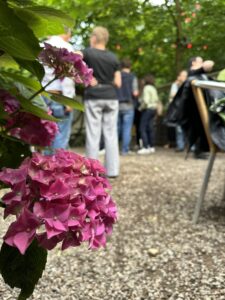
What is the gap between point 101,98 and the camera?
5680 mm

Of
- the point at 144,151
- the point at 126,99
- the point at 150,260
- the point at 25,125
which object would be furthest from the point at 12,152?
the point at 144,151

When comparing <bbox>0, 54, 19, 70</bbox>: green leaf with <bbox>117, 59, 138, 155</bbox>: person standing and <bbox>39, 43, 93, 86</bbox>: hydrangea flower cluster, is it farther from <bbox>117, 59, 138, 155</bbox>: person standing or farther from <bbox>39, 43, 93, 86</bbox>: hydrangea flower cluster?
<bbox>117, 59, 138, 155</bbox>: person standing

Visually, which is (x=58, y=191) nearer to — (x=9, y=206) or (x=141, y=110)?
(x=9, y=206)

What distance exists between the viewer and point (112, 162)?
5.89 metres

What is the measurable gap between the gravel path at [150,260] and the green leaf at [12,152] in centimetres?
24

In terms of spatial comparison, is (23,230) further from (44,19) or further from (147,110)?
(147,110)

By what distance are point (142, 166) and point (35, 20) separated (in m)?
6.38

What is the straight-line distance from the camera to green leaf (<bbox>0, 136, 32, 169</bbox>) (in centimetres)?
126

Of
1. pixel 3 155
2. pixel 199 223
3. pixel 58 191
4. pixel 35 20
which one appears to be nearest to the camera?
pixel 58 191

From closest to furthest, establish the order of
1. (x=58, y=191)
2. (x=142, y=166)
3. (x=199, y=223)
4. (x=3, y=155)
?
(x=58, y=191), (x=3, y=155), (x=199, y=223), (x=142, y=166)

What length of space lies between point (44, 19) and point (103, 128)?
4.73 metres

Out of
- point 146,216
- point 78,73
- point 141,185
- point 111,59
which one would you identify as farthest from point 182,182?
point 78,73

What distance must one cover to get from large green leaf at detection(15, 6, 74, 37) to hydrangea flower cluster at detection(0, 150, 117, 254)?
30cm

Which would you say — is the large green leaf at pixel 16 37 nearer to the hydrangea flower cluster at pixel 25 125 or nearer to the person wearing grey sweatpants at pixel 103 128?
the hydrangea flower cluster at pixel 25 125
